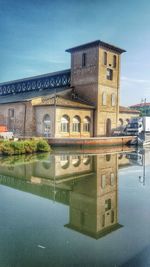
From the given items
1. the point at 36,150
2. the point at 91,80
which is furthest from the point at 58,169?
the point at 91,80

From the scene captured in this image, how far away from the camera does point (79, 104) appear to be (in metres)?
30.6

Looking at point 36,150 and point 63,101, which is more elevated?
point 63,101

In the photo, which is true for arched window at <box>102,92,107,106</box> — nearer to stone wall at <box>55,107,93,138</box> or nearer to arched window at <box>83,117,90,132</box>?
stone wall at <box>55,107,93,138</box>

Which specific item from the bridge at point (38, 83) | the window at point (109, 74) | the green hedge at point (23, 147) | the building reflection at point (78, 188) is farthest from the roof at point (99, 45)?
the building reflection at point (78, 188)

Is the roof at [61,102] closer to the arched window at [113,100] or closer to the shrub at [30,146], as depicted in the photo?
the arched window at [113,100]

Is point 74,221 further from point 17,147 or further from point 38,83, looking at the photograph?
point 38,83

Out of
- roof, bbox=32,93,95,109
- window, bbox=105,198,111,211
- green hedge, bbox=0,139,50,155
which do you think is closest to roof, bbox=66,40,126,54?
roof, bbox=32,93,95,109

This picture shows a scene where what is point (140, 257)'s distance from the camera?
440cm

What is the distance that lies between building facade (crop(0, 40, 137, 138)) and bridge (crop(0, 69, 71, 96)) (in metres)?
0.19

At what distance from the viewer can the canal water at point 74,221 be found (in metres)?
4.40

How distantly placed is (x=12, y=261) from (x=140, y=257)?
6.51 ft

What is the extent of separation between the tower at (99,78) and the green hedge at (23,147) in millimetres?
12531

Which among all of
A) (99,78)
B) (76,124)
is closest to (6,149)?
(76,124)

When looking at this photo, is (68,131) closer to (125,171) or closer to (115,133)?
(115,133)
